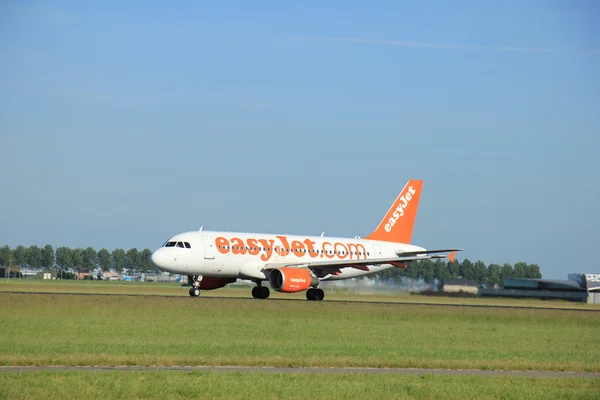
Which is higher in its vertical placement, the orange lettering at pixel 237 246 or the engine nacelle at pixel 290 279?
the orange lettering at pixel 237 246

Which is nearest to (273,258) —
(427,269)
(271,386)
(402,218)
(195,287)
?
(195,287)

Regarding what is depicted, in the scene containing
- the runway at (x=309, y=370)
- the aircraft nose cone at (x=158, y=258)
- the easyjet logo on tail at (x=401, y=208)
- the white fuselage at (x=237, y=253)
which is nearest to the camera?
the runway at (x=309, y=370)

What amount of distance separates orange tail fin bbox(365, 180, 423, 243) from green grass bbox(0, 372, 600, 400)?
47.3m

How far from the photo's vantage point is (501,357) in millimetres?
29359

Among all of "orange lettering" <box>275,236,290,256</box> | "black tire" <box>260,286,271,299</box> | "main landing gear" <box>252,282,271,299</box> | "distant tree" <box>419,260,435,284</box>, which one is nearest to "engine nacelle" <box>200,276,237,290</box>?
"main landing gear" <box>252,282,271,299</box>

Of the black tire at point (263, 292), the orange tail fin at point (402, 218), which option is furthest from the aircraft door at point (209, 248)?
the orange tail fin at point (402, 218)

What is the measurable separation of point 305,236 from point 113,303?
62.6ft

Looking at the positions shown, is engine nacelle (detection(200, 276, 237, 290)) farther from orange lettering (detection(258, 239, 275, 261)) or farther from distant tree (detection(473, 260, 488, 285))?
distant tree (detection(473, 260, 488, 285))

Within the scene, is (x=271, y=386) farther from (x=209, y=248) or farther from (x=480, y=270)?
(x=480, y=270)

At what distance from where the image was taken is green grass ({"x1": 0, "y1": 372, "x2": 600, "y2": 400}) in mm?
19359

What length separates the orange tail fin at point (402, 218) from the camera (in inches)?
2781

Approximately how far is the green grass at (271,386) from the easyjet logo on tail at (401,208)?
47574mm

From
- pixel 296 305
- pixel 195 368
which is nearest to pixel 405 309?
pixel 296 305

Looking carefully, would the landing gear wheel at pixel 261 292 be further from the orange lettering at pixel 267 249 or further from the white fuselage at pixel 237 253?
the orange lettering at pixel 267 249
